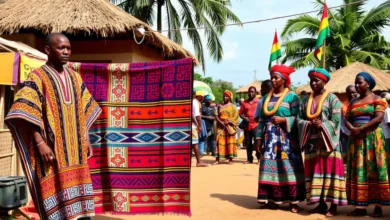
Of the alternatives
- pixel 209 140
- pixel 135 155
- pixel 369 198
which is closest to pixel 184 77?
pixel 135 155

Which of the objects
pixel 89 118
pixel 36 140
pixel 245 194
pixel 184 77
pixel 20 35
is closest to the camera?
pixel 36 140

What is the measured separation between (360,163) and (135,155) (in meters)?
2.82

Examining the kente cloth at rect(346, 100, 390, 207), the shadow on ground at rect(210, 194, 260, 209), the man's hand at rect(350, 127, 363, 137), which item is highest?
the man's hand at rect(350, 127, 363, 137)

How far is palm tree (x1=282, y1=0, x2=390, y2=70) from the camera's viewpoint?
24.9 metres

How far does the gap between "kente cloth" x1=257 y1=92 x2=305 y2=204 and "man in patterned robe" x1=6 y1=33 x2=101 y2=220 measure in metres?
2.81

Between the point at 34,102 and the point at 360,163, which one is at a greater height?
the point at 34,102

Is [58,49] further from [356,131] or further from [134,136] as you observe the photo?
[356,131]

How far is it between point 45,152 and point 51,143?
125 millimetres

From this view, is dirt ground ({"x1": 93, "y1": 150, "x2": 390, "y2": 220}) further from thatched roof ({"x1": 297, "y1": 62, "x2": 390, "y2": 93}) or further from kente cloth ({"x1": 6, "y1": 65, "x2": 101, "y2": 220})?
thatched roof ({"x1": 297, "y1": 62, "x2": 390, "y2": 93})

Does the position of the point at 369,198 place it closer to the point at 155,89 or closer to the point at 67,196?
the point at 155,89

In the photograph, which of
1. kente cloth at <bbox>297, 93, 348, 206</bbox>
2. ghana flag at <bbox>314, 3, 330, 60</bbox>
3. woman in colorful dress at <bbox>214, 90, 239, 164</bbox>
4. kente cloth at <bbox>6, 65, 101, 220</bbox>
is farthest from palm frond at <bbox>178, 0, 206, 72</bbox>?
kente cloth at <bbox>6, 65, 101, 220</bbox>

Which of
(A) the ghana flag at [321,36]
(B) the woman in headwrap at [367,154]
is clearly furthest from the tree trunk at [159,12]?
(B) the woman in headwrap at [367,154]

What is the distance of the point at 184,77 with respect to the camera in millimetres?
5043

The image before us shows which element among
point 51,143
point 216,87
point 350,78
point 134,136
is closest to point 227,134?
point 134,136
